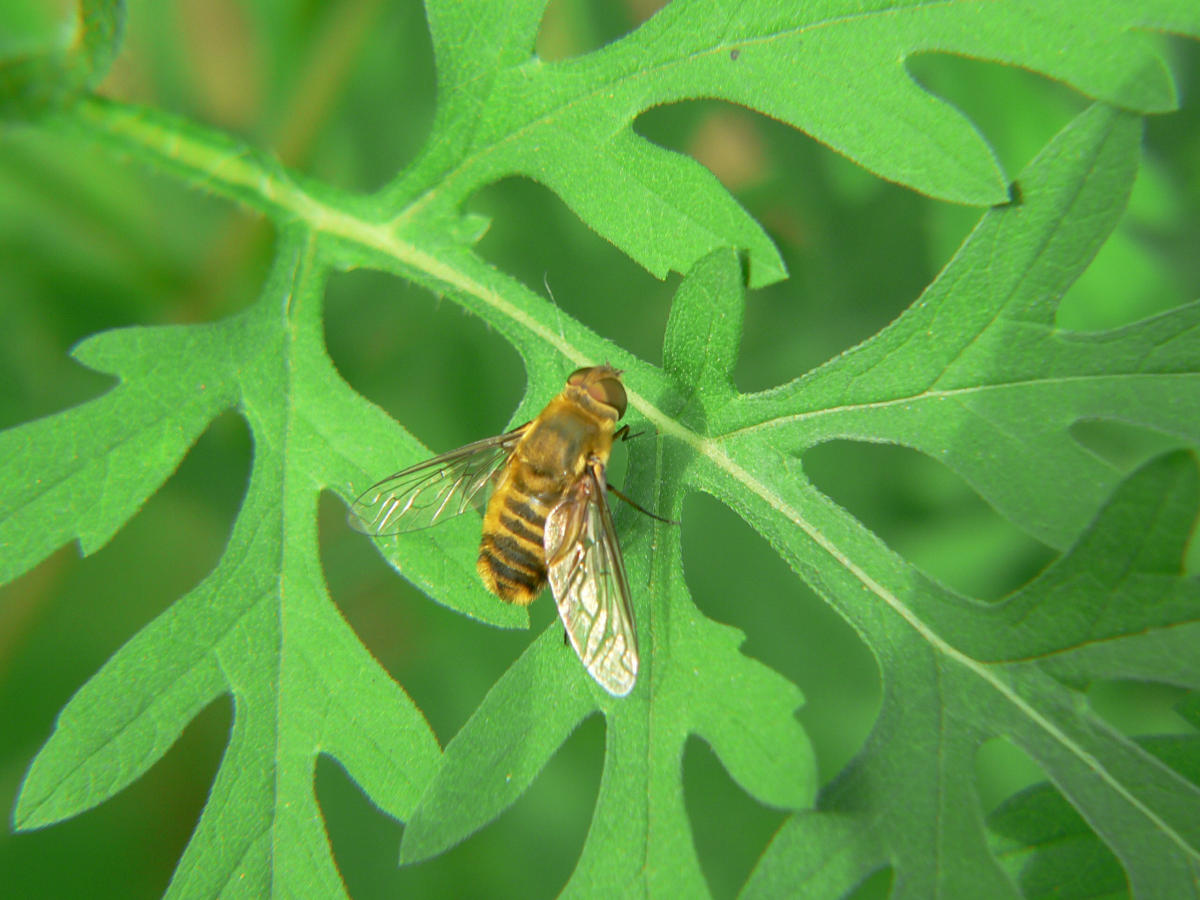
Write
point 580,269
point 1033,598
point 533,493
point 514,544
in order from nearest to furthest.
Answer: point 1033,598 → point 514,544 → point 533,493 → point 580,269

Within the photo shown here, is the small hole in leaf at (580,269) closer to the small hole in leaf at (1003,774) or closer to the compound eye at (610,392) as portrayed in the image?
the compound eye at (610,392)

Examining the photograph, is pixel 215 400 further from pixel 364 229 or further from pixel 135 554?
pixel 135 554

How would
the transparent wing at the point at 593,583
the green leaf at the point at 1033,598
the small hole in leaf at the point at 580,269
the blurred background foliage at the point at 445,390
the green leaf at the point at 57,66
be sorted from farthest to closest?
1. the small hole in leaf at the point at 580,269
2. the blurred background foliage at the point at 445,390
3. the green leaf at the point at 57,66
4. the transparent wing at the point at 593,583
5. the green leaf at the point at 1033,598

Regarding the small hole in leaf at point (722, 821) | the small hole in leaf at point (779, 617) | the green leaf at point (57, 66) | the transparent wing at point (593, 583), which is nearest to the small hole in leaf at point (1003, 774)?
the small hole in leaf at point (779, 617)

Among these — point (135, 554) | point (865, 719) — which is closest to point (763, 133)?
point (865, 719)

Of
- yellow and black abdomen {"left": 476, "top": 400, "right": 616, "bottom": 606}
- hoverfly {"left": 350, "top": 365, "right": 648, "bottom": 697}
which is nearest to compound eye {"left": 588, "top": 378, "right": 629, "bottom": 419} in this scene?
hoverfly {"left": 350, "top": 365, "right": 648, "bottom": 697}

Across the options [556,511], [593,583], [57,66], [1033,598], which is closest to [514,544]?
[556,511]

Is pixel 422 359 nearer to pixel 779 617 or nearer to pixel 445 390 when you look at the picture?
pixel 445 390
